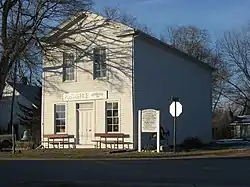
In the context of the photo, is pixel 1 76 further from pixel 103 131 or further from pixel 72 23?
pixel 103 131

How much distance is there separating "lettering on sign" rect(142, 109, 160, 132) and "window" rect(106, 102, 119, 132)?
9.03ft

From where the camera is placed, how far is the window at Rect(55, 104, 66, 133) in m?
34.2

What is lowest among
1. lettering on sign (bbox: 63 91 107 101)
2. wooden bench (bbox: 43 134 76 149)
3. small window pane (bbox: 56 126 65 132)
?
wooden bench (bbox: 43 134 76 149)

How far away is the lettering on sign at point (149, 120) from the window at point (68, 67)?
23.0ft

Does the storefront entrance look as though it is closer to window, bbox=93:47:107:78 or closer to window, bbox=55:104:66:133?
window, bbox=55:104:66:133

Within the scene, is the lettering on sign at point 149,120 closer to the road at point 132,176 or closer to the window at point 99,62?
the window at point 99,62

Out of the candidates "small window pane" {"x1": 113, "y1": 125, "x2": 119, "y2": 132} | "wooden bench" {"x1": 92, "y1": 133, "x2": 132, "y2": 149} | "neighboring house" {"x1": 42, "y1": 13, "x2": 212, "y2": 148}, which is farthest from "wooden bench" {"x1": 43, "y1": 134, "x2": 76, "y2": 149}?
"small window pane" {"x1": 113, "y1": 125, "x2": 119, "y2": 132}

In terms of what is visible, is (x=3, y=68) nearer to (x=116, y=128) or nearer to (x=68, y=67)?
(x=68, y=67)

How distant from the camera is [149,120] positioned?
29281mm

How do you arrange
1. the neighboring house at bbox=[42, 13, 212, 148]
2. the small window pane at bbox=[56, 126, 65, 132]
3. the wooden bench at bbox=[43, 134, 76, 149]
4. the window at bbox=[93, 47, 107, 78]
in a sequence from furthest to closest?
the small window pane at bbox=[56, 126, 65, 132], the wooden bench at bbox=[43, 134, 76, 149], the window at bbox=[93, 47, 107, 78], the neighboring house at bbox=[42, 13, 212, 148]

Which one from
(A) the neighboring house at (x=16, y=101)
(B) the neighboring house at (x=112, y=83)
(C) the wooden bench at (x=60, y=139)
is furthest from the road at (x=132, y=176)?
(A) the neighboring house at (x=16, y=101)

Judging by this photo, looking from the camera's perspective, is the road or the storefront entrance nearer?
the road

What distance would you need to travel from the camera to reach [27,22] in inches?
1361

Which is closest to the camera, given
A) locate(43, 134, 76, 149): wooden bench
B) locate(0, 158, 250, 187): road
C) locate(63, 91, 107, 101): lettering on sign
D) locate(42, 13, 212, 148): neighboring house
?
locate(0, 158, 250, 187): road
